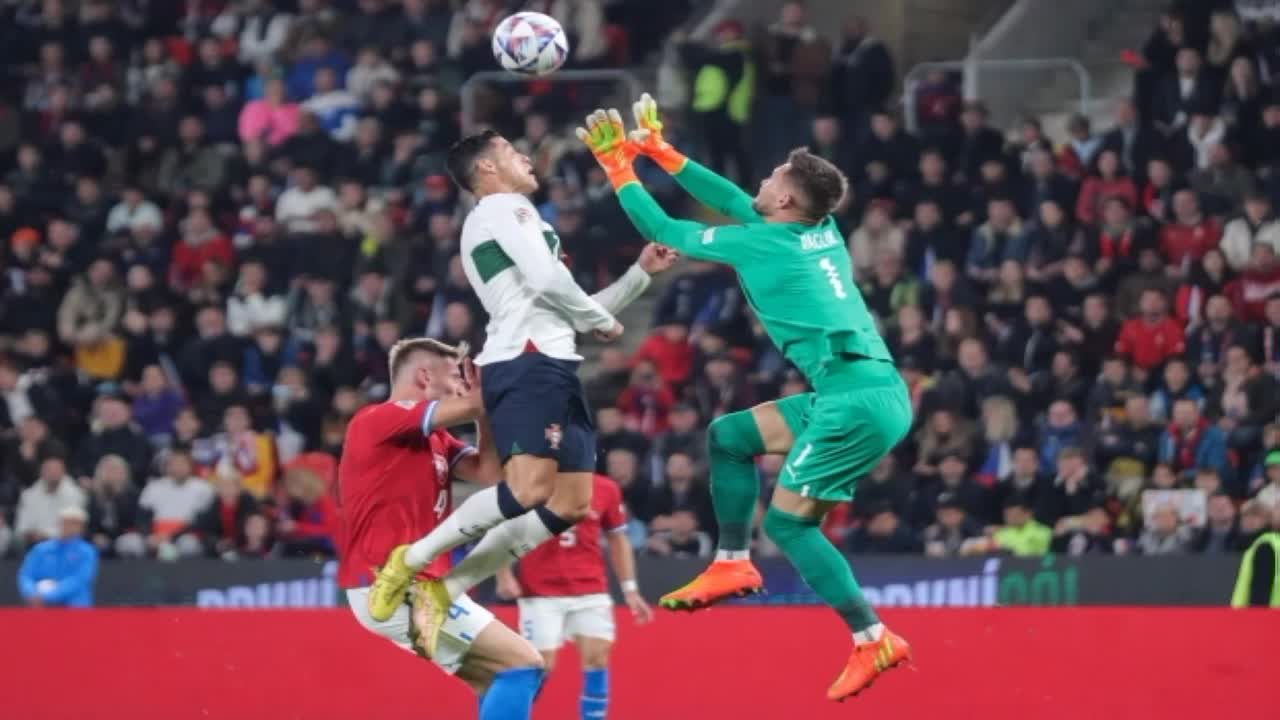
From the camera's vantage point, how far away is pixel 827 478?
31.9ft

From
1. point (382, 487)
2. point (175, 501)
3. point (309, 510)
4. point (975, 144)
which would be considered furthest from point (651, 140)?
point (975, 144)

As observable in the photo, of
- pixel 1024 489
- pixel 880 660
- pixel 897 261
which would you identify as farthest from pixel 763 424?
pixel 897 261

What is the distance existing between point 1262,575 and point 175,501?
8114mm

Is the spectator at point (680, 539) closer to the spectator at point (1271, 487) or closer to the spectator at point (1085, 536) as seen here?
the spectator at point (1085, 536)

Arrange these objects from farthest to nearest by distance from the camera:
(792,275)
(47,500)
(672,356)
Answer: (672,356), (47,500), (792,275)

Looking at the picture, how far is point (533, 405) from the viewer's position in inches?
386

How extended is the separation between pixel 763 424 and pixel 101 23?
1377 centimetres

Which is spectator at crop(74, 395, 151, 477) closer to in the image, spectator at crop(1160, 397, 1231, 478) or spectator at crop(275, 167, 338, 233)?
spectator at crop(275, 167, 338, 233)

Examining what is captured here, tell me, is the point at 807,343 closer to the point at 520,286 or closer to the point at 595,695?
the point at 520,286

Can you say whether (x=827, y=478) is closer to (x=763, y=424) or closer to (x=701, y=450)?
(x=763, y=424)

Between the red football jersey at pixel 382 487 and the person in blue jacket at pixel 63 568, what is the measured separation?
605 cm

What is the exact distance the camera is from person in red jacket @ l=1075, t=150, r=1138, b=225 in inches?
695

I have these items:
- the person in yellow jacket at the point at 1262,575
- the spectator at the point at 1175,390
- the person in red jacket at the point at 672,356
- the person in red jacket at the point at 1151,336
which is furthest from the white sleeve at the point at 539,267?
the person in red jacket at the point at 672,356

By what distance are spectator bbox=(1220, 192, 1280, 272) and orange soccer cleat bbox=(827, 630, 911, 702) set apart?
26.4ft
